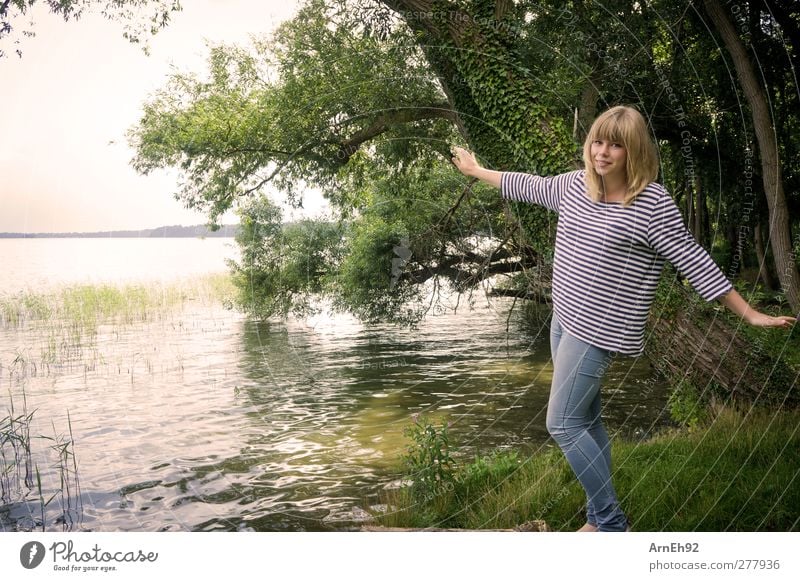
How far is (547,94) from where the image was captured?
22.0 ft

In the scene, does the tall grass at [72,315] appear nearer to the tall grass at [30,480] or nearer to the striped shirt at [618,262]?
the tall grass at [30,480]

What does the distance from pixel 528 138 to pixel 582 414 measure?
125 inches

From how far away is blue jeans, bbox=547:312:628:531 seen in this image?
2.91 metres

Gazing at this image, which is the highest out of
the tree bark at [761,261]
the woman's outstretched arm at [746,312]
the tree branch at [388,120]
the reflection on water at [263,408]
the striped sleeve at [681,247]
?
the tree branch at [388,120]

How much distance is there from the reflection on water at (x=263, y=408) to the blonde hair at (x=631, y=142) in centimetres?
343

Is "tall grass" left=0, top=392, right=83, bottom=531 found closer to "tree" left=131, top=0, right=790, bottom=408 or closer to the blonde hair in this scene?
"tree" left=131, top=0, right=790, bottom=408

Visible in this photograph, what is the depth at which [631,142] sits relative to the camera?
9.21 feet

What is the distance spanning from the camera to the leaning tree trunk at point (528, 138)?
18.2 ft

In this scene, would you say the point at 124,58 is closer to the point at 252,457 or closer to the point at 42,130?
the point at 42,130

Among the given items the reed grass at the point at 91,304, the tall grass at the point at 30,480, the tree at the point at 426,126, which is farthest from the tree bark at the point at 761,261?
the tall grass at the point at 30,480

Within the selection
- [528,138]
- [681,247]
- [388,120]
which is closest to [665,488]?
[681,247]

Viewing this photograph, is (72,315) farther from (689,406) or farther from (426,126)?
(689,406)

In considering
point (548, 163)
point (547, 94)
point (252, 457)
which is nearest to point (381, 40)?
point (547, 94)

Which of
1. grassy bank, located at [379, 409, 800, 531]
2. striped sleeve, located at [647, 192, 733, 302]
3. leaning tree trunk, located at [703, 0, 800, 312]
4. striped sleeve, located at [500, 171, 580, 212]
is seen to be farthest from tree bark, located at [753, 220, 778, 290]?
striped sleeve, located at [647, 192, 733, 302]
